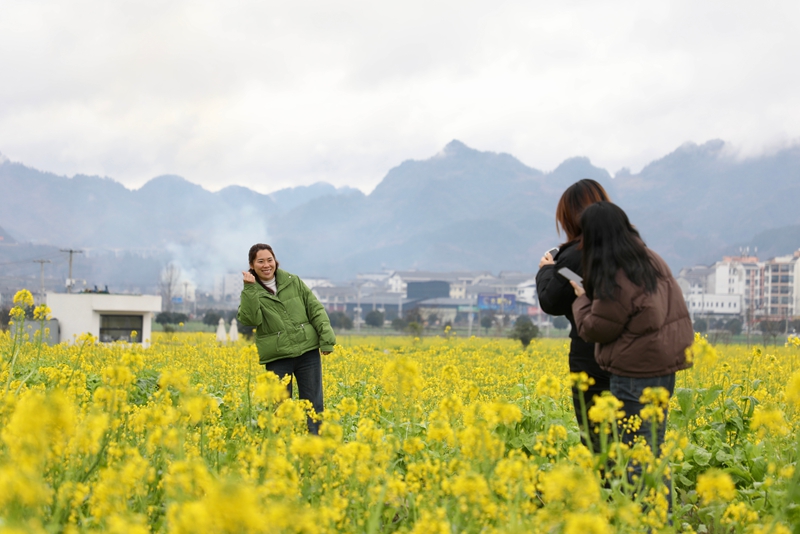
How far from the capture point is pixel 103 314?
2409 centimetres

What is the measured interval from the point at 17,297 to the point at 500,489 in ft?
11.9

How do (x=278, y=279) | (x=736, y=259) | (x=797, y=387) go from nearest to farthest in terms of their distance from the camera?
(x=797, y=387), (x=278, y=279), (x=736, y=259)

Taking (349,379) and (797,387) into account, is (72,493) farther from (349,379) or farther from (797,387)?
(349,379)

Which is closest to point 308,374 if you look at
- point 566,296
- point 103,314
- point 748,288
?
point 566,296

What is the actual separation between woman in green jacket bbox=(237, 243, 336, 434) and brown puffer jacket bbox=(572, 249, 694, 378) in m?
2.34

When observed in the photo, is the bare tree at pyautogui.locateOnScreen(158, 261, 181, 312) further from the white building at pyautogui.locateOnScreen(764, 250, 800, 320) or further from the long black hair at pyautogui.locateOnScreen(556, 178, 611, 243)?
the white building at pyautogui.locateOnScreen(764, 250, 800, 320)

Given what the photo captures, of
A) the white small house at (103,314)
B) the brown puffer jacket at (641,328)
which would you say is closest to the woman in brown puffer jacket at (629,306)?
the brown puffer jacket at (641,328)

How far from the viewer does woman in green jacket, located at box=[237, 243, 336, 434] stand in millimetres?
4855

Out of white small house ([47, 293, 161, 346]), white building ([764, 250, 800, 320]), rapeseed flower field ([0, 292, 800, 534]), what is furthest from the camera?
white building ([764, 250, 800, 320])

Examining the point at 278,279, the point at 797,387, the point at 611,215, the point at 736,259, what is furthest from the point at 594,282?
the point at 736,259

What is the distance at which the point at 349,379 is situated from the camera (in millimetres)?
7965

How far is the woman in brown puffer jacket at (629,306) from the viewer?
117 inches

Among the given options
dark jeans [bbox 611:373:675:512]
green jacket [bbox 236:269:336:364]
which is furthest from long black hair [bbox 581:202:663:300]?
green jacket [bbox 236:269:336:364]

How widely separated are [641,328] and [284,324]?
8.64ft
